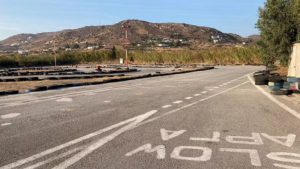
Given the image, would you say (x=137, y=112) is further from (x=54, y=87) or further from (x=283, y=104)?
(x=54, y=87)

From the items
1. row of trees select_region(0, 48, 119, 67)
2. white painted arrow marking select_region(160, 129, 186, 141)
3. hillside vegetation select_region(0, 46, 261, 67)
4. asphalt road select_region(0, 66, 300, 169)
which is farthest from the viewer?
hillside vegetation select_region(0, 46, 261, 67)

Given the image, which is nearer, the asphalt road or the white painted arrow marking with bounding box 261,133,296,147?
the asphalt road

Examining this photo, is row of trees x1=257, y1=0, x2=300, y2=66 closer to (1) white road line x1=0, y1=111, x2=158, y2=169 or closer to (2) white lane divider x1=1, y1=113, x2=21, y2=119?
(2) white lane divider x1=1, y1=113, x2=21, y2=119

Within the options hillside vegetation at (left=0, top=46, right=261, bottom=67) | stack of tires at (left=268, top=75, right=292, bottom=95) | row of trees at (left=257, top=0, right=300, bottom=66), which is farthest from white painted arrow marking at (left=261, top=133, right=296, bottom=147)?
hillside vegetation at (left=0, top=46, right=261, bottom=67)

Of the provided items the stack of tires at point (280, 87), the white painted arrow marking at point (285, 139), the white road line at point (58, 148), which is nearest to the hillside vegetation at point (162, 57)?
the stack of tires at point (280, 87)

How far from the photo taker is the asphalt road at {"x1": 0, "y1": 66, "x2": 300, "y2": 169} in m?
7.13

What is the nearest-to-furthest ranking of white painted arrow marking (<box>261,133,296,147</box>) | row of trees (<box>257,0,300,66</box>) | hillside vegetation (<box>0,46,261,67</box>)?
white painted arrow marking (<box>261,133,296,147</box>), row of trees (<box>257,0,300,66</box>), hillside vegetation (<box>0,46,261,67</box>)

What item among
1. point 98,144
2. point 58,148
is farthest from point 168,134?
point 58,148

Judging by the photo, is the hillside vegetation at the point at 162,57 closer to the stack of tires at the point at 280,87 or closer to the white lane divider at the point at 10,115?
the stack of tires at the point at 280,87

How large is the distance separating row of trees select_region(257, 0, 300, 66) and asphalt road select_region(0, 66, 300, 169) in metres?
23.2

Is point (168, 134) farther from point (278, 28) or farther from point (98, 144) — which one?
point (278, 28)

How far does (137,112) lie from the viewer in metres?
13.5

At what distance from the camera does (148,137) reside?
922cm

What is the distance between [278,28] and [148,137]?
29968 millimetres
